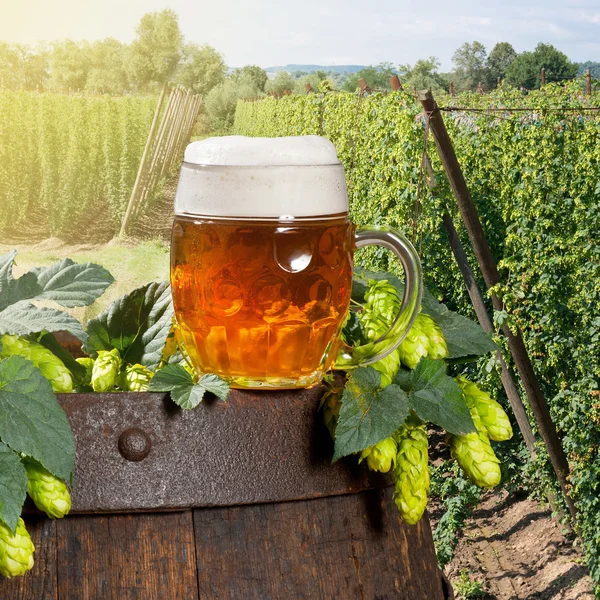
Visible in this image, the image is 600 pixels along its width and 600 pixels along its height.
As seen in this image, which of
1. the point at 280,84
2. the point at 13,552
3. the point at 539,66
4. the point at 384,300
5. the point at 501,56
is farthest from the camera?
the point at 501,56

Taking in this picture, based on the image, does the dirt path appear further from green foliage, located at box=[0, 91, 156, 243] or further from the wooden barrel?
green foliage, located at box=[0, 91, 156, 243]

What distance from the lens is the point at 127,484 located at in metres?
0.82

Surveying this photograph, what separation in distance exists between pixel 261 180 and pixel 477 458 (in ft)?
1.16

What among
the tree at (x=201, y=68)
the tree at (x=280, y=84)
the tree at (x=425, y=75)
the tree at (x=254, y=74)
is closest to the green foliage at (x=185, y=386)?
the tree at (x=280, y=84)

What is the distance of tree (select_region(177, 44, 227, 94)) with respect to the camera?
1265 inches

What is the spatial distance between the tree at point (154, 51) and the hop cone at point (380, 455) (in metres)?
30.9

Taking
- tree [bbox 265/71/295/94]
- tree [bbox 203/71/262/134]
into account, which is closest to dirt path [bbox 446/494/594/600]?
tree [bbox 203/71/262/134]

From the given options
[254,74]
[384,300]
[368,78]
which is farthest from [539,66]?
[384,300]

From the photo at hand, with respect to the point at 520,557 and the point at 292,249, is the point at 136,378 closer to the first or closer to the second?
the point at 292,249

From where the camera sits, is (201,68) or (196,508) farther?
(201,68)

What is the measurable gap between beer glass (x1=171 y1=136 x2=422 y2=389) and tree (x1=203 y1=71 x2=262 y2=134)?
2460 centimetres

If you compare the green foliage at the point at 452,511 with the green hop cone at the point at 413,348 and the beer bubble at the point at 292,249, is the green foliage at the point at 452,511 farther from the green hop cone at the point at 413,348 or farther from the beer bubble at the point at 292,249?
the beer bubble at the point at 292,249

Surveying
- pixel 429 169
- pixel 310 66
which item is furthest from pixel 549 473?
pixel 310 66

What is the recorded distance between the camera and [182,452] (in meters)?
0.83
